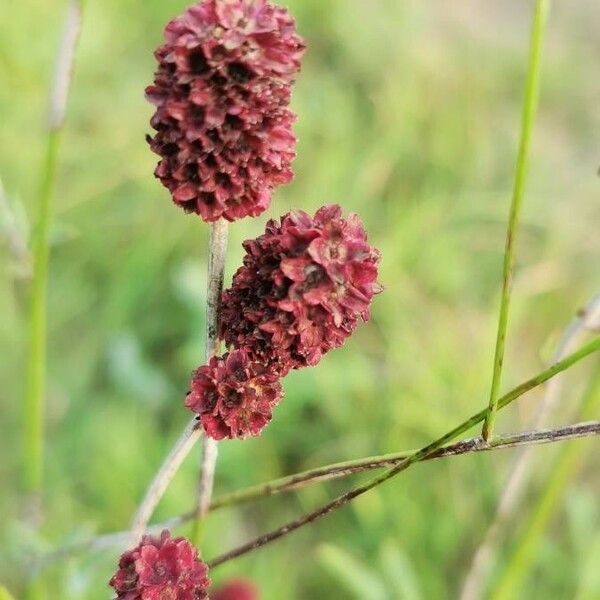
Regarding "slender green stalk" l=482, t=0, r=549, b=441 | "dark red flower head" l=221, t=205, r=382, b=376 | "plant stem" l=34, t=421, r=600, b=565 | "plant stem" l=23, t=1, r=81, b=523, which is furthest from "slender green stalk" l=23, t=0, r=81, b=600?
"slender green stalk" l=482, t=0, r=549, b=441

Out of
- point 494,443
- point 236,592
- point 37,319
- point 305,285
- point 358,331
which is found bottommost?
point 494,443

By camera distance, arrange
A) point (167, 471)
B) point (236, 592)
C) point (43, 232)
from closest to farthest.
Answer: point (167, 471), point (43, 232), point (236, 592)

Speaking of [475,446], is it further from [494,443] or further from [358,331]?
[358,331]

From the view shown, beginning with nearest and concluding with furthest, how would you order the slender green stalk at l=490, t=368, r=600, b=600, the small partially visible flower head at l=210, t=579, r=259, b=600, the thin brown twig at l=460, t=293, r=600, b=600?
the thin brown twig at l=460, t=293, r=600, b=600, the slender green stalk at l=490, t=368, r=600, b=600, the small partially visible flower head at l=210, t=579, r=259, b=600

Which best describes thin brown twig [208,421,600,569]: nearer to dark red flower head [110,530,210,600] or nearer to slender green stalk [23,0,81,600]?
dark red flower head [110,530,210,600]

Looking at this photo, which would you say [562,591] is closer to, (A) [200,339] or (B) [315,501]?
(B) [315,501]

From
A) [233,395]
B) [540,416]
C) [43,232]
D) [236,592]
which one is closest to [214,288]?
[233,395]
